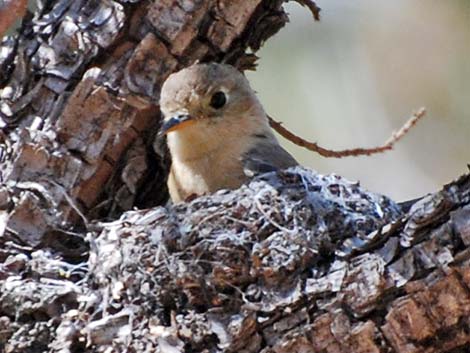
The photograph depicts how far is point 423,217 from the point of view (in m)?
3.08

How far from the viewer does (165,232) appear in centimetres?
398

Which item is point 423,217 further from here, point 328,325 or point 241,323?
point 241,323

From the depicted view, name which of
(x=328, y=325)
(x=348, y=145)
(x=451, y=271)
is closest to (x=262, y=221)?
(x=328, y=325)

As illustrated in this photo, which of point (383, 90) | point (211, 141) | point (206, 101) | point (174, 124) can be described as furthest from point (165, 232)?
point (383, 90)

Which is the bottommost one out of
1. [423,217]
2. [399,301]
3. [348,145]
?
[399,301]

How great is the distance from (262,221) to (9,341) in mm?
1047

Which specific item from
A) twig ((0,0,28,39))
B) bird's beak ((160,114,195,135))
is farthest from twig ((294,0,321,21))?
twig ((0,0,28,39))

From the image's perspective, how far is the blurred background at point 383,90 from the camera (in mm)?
7246

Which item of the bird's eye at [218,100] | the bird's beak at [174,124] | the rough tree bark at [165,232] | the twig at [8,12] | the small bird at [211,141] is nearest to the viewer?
the twig at [8,12]

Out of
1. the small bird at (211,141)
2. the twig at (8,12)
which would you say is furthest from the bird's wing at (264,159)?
the twig at (8,12)

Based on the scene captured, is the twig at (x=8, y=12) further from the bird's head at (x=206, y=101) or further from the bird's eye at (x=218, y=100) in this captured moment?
the bird's eye at (x=218, y=100)

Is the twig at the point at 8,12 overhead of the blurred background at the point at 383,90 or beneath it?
beneath

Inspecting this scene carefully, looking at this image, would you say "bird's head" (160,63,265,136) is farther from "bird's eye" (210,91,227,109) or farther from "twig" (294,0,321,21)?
"twig" (294,0,321,21)

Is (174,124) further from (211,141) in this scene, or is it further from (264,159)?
(264,159)
